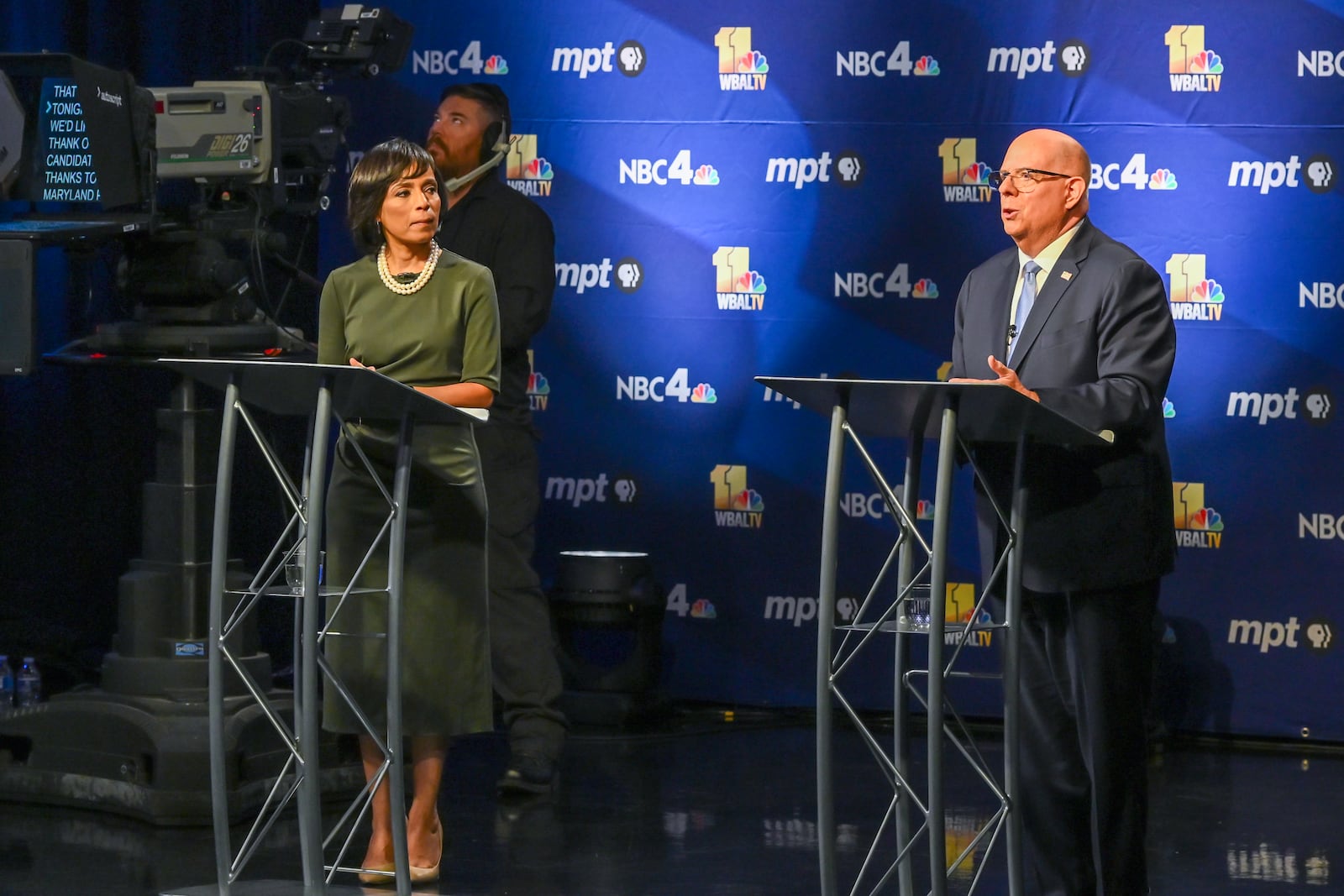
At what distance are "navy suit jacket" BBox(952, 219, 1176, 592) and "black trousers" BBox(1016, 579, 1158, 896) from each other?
8cm

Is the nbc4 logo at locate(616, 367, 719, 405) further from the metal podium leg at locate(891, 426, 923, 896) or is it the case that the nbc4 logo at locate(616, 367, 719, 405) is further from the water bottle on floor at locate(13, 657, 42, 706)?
the metal podium leg at locate(891, 426, 923, 896)

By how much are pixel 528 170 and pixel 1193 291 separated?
234cm

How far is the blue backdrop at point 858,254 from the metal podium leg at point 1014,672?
105 inches

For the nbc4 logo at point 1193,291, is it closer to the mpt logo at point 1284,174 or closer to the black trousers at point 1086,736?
the mpt logo at point 1284,174

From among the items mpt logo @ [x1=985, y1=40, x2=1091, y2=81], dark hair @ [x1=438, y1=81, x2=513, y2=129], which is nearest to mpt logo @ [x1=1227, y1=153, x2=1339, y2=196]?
mpt logo @ [x1=985, y1=40, x2=1091, y2=81]

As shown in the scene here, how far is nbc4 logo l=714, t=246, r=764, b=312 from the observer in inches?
250

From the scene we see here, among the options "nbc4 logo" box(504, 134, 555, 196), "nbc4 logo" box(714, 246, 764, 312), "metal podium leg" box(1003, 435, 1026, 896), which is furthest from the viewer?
"nbc4 logo" box(504, 134, 555, 196)

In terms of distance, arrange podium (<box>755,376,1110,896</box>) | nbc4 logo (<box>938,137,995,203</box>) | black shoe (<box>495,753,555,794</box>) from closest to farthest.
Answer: podium (<box>755,376,1110,896</box>) < black shoe (<box>495,753,555,794</box>) < nbc4 logo (<box>938,137,995,203</box>)

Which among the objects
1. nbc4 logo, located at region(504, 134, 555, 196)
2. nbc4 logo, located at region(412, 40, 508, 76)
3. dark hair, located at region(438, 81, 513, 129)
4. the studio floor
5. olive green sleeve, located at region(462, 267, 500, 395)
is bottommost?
the studio floor

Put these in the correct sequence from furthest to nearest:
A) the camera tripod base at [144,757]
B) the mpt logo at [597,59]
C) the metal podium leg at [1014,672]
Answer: the mpt logo at [597,59] → the camera tripod base at [144,757] → the metal podium leg at [1014,672]

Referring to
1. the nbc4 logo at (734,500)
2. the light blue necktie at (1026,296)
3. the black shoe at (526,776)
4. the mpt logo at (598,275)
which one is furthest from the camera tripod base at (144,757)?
the light blue necktie at (1026,296)

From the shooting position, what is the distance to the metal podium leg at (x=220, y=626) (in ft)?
12.0

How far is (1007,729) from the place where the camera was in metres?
3.42

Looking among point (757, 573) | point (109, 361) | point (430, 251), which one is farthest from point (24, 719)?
point (757, 573)
